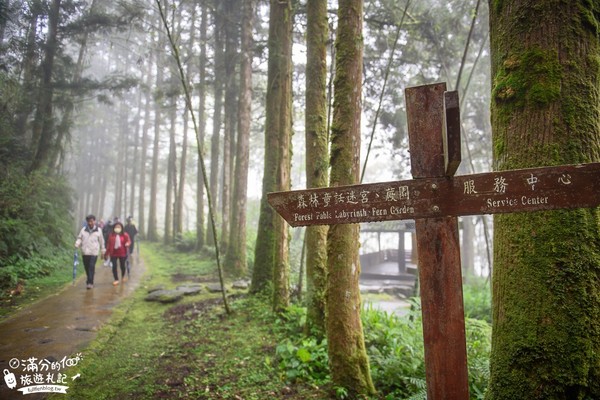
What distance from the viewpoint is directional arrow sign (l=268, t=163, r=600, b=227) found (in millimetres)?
1724

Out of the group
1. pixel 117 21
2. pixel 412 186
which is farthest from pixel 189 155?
pixel 412 186

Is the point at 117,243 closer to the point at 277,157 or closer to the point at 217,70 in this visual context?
the point at 277,157

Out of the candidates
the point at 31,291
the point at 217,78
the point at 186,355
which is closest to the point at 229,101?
the point at 217,78

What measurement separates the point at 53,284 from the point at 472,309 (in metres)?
13.8

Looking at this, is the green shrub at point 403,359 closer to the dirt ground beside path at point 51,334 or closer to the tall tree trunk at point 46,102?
the dirt ground beside path at point 51,334

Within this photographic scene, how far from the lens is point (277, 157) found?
27.4ft

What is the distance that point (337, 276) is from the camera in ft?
13.2

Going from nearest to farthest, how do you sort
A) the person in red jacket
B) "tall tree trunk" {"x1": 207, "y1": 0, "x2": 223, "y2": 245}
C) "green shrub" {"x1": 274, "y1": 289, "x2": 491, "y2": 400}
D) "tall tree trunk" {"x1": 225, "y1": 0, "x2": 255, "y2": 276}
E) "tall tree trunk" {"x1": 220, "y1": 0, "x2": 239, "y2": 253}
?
"green shrub" {"x1": 274, "y1": 289, "x2": 491, "y2": 400}
the person in red jacket
"tall tree trunk" {"x1": 225, "y1": 0, "x2": 255, "y2": 276}
"tall tree trunk" {"x1": 220, "y1": 0, "x2": 239, "y2": 253}
"tall tree trunk" {"x1": 207, "y1": 0, "x2": 223, "y2": 245}

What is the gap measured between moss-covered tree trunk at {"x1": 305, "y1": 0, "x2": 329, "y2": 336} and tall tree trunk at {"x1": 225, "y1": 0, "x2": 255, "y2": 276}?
6282 millimetres

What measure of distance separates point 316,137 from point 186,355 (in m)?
4.15

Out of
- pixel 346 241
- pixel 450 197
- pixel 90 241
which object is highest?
pixel 450 197

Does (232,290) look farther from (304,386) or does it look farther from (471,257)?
(471,257)

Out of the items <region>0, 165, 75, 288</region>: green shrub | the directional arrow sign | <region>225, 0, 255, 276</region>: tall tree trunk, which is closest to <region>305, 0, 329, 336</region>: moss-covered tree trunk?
the directional arrow sign

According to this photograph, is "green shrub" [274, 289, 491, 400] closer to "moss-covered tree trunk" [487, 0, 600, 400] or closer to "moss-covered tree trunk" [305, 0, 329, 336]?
"moss-covered tree trunk" [305, 0, 329, 336]
